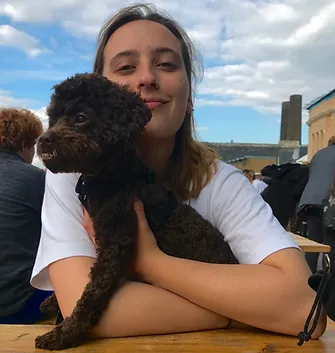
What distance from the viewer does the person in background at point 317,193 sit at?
20.6 ft

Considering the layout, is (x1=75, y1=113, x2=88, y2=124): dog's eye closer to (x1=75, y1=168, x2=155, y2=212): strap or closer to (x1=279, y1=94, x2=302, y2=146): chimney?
(x1=75, y1=168, x2=155, y2=212): strap

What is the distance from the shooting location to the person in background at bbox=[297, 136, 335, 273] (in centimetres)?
629

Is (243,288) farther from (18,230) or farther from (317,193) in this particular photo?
(317,193)

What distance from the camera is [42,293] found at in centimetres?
327

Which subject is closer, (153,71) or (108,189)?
(108,189)

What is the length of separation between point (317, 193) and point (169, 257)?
4.95 metres

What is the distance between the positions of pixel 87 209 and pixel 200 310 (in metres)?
0.57

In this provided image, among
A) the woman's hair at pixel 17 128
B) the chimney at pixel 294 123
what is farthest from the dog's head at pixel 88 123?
the chimney at pixel 294 123

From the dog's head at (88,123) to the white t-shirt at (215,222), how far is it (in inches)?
11.3

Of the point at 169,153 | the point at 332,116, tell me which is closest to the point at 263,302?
the point at 169,153

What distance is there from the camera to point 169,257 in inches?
68.9

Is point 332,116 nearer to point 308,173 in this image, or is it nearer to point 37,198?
point 308,173

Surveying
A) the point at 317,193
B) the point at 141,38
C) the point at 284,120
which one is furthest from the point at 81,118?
the point at 284,120

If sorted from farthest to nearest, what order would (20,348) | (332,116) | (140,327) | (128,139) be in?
(332,116), (128,139), (140,327), (20,348)
